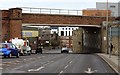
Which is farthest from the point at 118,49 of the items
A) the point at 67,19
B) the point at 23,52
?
the point at 67,19

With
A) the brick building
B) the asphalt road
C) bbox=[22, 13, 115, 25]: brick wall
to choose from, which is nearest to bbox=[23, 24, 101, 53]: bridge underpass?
bbox=[22, 13, 115, 25]: brick wall

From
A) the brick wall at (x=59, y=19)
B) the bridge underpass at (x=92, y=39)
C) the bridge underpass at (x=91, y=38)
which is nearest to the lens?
the brick wall at (x=59, y=19)

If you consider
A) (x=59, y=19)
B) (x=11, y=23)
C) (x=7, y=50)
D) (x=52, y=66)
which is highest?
(x=59, y=19)

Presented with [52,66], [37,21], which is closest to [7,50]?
[52,66]

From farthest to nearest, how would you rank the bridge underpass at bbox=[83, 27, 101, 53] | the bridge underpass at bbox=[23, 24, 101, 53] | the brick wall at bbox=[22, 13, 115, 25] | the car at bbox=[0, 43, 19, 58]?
the bridge underpass at bbox=[83, 27, 101, 53]
the bridge underpass at bbox=[23, 24, 101, 53]
the brick wall at bbox=[22, 13, 115, 25]
the car at bbox=[0, 43, 19, 58]

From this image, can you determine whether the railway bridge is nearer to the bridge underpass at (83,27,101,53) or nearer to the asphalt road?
the bridge underpass at (83,27,101,53)

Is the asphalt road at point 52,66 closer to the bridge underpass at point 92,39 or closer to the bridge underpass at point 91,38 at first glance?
the bridge underpass at point 91,38

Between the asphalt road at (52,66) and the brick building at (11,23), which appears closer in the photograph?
the asphalt road at (52,66)

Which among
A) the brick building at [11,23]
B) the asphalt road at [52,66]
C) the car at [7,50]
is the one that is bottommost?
the asphalt road at [52,66]

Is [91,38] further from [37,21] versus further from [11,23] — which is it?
[11,23]

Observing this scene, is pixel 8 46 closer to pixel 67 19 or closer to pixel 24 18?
pixel 24 18

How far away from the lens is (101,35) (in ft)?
241

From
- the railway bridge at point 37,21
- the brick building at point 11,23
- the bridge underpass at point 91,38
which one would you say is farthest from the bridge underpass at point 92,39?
the brick building at point 11,23

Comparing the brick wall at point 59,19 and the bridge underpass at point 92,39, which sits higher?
the brick wall at point 59,19
